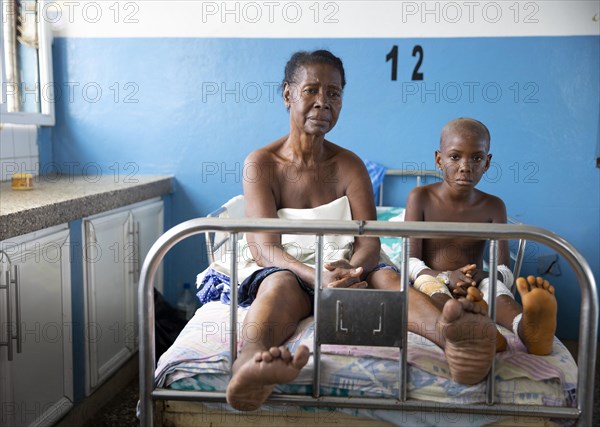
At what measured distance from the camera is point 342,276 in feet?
5.42

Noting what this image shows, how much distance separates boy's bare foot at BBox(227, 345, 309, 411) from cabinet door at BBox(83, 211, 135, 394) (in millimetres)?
1436

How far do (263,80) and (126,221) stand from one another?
1058mm

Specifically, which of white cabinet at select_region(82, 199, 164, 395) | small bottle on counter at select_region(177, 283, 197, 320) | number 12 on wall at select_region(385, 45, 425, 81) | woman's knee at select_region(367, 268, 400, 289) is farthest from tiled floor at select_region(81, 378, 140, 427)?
number 12 on wall at select_region(385, 45, 425, 81)

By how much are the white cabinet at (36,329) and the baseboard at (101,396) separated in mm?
69

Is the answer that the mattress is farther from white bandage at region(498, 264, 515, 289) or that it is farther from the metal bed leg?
white bandage at region(498, 264, 515, 289)

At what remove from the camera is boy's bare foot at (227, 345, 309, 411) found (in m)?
1.31

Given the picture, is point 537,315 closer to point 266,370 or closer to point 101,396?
point 266,370

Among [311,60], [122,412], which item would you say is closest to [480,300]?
[311,60]

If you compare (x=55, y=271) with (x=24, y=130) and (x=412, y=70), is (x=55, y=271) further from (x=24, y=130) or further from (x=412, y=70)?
(x=412, y=70)

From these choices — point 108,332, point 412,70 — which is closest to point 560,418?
point 108,332

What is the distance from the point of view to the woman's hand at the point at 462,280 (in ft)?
5.84

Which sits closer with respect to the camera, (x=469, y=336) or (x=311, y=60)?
(x=469, y=336)

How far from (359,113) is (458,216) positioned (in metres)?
1.28

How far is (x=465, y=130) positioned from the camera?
7.17 feet
